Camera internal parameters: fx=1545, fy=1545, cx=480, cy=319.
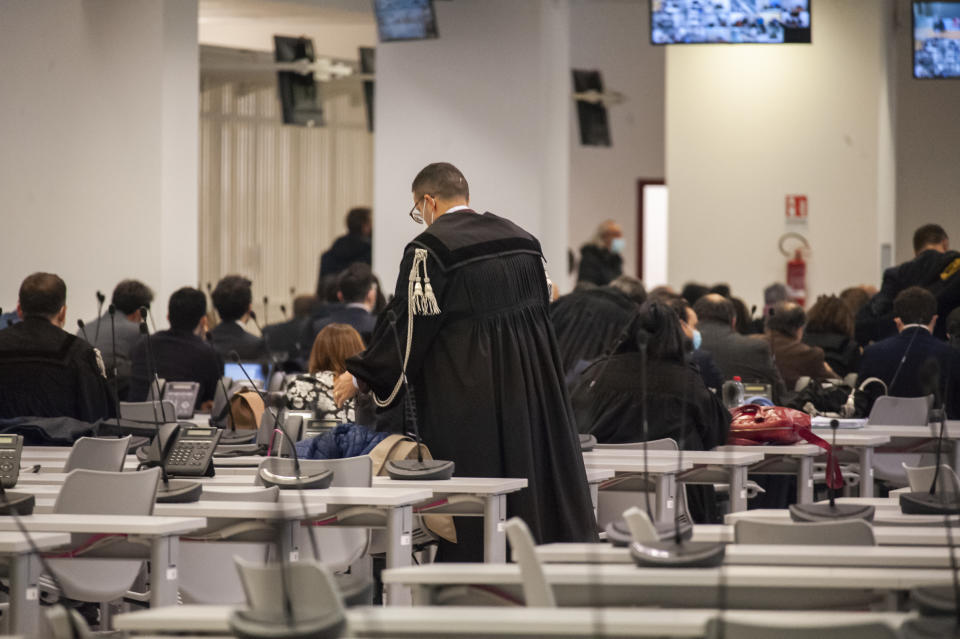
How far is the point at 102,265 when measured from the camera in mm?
9664

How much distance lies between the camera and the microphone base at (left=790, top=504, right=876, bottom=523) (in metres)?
3.61

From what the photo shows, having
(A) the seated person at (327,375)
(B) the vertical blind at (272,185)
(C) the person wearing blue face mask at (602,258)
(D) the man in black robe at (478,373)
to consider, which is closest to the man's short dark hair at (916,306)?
(A) the seated person at (327,375)

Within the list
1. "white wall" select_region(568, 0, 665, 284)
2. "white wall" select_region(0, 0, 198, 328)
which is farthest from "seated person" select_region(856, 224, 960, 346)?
"white wall" select_region(568, 0, 665, 284)

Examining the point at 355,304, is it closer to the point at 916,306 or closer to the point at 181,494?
the point at 916,306

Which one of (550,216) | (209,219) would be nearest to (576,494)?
(550,216)

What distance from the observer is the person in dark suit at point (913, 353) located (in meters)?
7.18

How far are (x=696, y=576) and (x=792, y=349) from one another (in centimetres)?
522

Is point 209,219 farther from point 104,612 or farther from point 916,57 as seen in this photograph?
point 104,612

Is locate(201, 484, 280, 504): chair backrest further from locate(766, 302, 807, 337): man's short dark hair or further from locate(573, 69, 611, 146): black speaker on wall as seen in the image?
locate(573, 69, 611, 146): black speaker on wall

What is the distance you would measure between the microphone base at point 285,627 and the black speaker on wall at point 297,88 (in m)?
10.3

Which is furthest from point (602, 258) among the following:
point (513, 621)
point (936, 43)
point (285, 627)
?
point (285, 627)

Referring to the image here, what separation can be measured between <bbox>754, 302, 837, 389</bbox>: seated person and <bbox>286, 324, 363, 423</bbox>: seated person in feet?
7.80

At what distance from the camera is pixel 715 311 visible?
25.5ft

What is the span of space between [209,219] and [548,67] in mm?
4752
